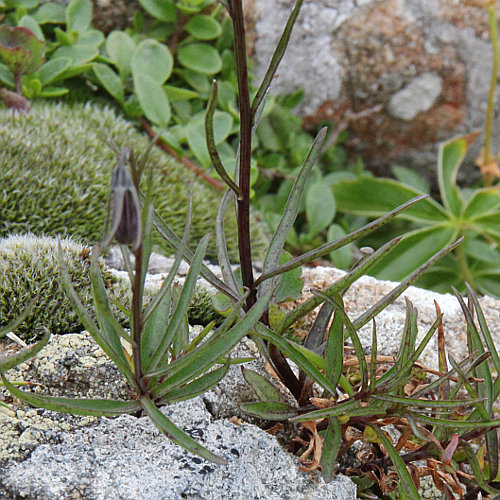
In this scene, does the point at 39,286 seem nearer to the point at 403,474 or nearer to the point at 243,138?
the point at 243,138

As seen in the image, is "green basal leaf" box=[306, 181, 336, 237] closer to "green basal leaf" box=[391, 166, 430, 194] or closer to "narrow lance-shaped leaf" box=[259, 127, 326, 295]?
"green basal leaf" box=[391, 166, 430, 194]

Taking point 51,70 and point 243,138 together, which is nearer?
point 243,138

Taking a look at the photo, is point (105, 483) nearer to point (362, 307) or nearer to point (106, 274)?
point (106, 274)

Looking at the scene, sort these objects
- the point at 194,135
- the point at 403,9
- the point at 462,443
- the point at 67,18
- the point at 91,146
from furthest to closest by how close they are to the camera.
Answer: the point at 403,9 < the point at 67,18 < the point at 194,135 < the point at 91,146 < the point at 462,443

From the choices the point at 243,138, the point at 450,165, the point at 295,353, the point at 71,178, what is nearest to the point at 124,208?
the point at 243,138

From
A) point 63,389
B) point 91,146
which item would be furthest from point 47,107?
point 63,389

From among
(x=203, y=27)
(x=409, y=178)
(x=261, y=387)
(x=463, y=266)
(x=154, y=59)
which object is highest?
(x=203, y=27)
